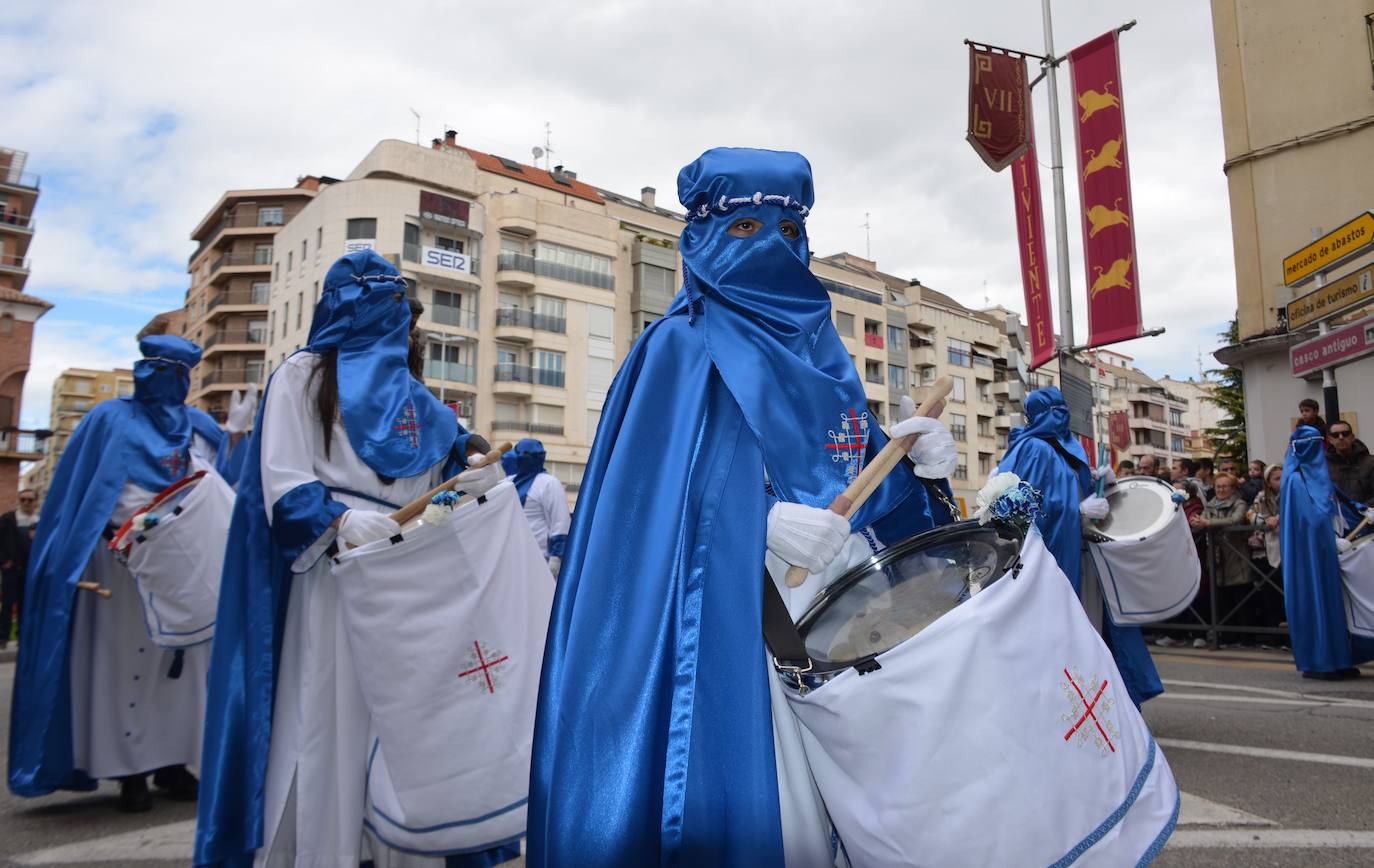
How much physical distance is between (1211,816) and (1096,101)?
1254 centimetres

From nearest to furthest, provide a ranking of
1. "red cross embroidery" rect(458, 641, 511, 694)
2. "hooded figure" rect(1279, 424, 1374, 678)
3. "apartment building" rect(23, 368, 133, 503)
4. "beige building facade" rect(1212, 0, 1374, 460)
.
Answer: "red cross embroidery" rect(458, 641, 511, 694) → "hooded figure" rect(1279, 424, 1374, 678) → "beige building facade" rect(1212, 0, 1374, 460) → "apartment building" rect(23, 368, 133, 503)

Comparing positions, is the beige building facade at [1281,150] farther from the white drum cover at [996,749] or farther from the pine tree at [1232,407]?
the pine tree at [1232,407]

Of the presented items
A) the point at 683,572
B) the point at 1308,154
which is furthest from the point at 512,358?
the point at 683,572

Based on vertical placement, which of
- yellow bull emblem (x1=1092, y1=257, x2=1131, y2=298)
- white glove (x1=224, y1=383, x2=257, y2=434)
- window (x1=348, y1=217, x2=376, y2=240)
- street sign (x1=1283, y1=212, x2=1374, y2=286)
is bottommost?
white glove (x1=224, y1=383, x2=257, y2=434)

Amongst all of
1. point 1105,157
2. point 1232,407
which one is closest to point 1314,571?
point 1105,157

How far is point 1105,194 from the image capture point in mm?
14352

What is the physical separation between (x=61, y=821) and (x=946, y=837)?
4.70 m

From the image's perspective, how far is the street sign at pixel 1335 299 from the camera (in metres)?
11.0

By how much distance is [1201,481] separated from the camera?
13492mm

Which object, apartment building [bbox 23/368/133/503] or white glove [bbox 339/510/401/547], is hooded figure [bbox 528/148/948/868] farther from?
apartment building [bbox 23/368/133/503]

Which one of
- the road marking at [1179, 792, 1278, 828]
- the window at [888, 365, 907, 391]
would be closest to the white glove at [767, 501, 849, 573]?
the road marking at [1179, 792, 1278, 828]

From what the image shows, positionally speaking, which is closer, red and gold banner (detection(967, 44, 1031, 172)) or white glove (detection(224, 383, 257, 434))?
white glove (detection(224, 383, 257, 434))

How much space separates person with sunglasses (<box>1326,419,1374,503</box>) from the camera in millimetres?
9648

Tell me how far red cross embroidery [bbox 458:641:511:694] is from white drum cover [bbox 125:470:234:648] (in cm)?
204
